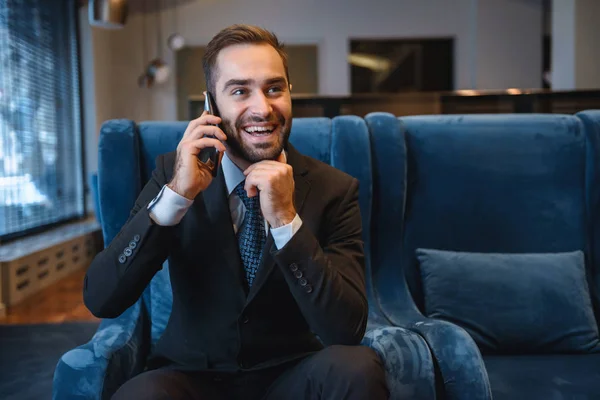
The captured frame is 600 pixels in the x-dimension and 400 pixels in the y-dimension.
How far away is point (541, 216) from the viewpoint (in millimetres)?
1891

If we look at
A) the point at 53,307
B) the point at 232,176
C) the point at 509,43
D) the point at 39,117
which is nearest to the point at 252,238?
the point at 232,176

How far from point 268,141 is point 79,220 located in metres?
4.71

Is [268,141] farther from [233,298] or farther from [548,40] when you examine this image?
[548,40]

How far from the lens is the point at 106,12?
4426 millimetres

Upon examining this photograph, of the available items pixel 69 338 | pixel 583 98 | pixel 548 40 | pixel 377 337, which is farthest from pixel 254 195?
pixel 548 40

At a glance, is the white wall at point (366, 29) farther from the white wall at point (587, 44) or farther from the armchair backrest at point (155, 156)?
the armchair backrest at point (155, 156)

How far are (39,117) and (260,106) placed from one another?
403 centimetres

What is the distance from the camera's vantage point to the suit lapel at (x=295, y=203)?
129 centimetres

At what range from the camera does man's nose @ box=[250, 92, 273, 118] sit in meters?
1.33

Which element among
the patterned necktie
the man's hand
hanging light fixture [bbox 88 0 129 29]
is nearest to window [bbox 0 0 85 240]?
hanging light fixture [bbox 88 0 129 29]

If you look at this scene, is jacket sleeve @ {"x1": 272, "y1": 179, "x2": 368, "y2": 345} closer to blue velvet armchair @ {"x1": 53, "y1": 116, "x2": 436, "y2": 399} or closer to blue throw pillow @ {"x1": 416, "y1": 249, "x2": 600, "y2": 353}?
blue velvet armchair @ {"x1": 53, "y1": 116, "x2": 436, "y2": 399}

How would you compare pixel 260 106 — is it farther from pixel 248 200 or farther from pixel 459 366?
pixel 459 366

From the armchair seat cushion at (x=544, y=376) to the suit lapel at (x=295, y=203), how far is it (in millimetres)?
664

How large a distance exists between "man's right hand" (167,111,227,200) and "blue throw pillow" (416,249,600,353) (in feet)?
2.84
